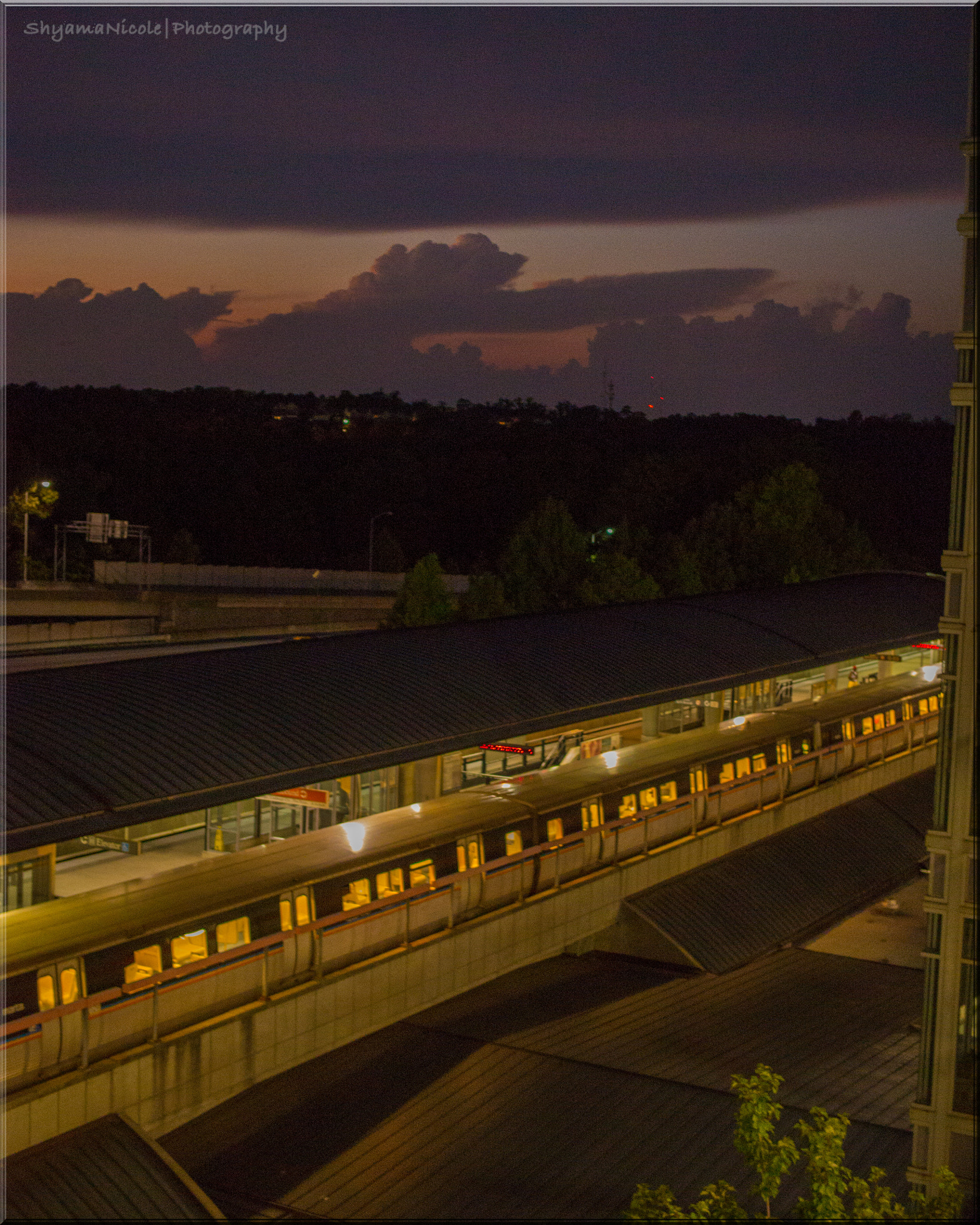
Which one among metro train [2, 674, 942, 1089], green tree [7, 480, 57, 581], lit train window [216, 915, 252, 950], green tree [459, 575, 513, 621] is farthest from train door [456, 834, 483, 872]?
green tree [7, 480, 57, 581]

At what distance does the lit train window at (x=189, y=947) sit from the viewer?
1330 cm

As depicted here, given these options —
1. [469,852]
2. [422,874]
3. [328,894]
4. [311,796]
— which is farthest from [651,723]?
[328,894]

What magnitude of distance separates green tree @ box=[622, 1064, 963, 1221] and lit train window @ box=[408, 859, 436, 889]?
6182mm

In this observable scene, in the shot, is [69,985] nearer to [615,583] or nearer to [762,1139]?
[762,1139]

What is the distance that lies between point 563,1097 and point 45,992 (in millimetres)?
6614

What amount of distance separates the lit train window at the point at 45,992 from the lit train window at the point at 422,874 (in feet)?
18.4

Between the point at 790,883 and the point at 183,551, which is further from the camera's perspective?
the point at 183,551

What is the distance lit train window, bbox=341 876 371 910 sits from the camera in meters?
15.7

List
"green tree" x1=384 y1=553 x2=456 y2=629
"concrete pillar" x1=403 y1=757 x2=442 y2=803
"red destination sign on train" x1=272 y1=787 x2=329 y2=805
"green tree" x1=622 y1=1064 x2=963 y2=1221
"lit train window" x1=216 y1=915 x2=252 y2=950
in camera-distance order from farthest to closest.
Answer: "green tree" x1=384 y1=553 x2=456 y2=629, "concrete pillar" x1=403 y1=757 x2=442 y2=803, "red destination sign on train" x1=272 y1=787 x2=329 y2=805, "lit train window" x1=216 y1=915 x2=252 y2=950, "green tree" x1=622 y1=1064 x2=963 y2=1221

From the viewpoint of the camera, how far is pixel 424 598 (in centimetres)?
4488

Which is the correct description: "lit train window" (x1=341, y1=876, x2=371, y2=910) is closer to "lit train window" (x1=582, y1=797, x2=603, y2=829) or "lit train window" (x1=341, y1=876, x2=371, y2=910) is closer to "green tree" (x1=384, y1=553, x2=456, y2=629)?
"lit train window" (x1=582, y1=797, x2=603, y2=829)

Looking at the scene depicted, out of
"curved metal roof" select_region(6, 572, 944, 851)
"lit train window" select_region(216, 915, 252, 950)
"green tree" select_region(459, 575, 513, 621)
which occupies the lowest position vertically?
"lit train window" select_region(216, 915, 252, 950)

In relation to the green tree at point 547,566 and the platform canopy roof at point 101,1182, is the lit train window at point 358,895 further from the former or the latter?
the green tree at point 547,566

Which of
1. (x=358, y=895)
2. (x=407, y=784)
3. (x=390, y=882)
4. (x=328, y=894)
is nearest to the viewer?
(x=328, y=894)
